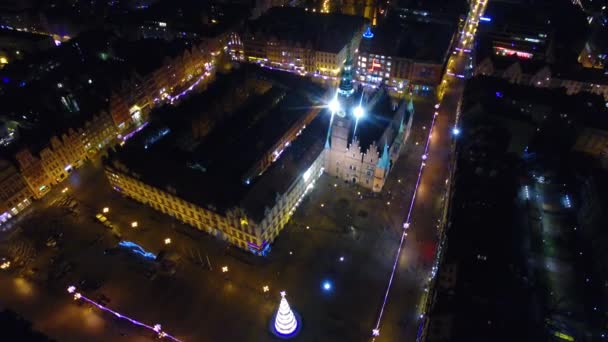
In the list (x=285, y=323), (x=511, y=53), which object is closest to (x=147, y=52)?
(x=285, y=323)

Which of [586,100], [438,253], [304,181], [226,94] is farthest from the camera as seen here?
[226,94]

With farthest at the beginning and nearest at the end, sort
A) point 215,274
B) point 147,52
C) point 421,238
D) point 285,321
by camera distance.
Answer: point 147,52 → point 421,238 → point 215,274 → point 285,321

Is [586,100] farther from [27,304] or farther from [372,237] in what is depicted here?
[27,304]

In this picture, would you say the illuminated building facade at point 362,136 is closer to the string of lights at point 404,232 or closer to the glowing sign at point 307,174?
the glowing sign at point 307,174

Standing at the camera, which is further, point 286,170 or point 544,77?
point 544,77

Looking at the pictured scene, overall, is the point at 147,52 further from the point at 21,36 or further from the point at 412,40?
the point at 412,40

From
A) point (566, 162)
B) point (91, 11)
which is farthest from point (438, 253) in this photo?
point (91, 11)

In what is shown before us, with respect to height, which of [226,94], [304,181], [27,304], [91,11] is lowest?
[27,304]

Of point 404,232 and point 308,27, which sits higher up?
point 308,27
